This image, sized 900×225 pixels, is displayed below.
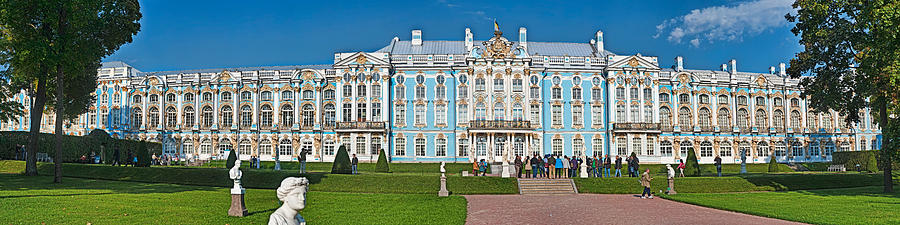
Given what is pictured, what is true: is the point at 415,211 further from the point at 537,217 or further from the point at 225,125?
the point at 225,125

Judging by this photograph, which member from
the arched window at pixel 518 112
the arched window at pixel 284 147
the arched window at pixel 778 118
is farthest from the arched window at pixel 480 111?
the arched window at pixel 778 118

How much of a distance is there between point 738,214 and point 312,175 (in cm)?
1673

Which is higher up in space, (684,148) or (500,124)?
(500,124)

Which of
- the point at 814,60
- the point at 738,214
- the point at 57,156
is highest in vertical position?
the point at 814,60

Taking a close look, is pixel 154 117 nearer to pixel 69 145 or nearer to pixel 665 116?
pixel 69 145

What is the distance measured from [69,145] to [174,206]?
2772 centimetres

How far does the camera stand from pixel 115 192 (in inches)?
818

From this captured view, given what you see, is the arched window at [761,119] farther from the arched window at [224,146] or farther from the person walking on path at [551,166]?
the arched window at [224,146]

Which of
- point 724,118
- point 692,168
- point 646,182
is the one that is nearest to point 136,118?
point 692,168

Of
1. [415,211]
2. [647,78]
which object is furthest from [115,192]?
[647,78]

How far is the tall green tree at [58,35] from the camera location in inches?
874

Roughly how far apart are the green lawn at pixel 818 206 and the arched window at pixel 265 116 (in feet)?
128

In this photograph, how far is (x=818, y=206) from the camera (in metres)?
19.5

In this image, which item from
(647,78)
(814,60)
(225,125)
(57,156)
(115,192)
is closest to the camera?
(115,192)
